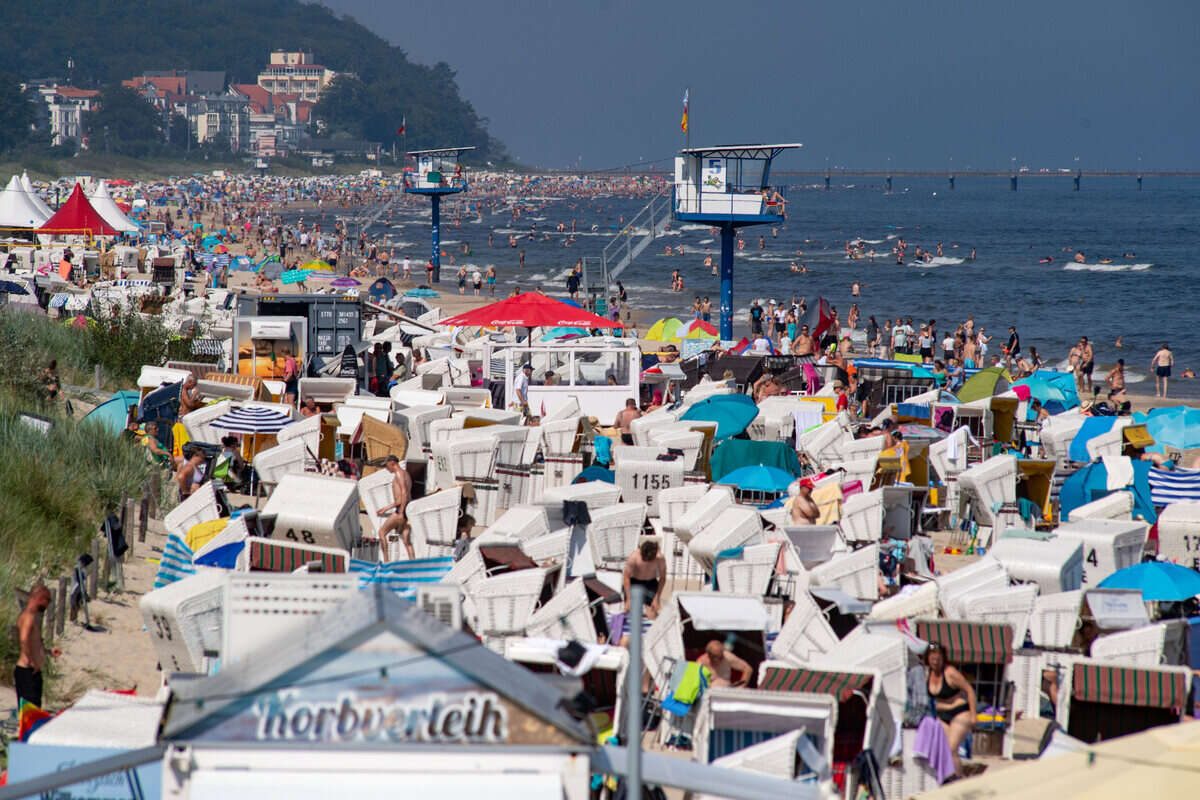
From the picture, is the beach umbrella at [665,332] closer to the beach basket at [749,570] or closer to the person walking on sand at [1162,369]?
the person walking on sand at [1162,369]

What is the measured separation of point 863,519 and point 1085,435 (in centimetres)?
441

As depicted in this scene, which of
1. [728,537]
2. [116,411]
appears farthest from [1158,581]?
[116,411]

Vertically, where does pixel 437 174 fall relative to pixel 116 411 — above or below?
above

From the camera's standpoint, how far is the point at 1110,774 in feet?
12.8

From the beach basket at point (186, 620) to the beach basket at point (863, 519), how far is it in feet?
16.2

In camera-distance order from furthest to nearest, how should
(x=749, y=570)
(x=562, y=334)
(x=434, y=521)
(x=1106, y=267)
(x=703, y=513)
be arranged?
(x=1106, y=267), (x=562, y=334), (x=434, y=521), (x=703, y=513), (x=749, y=570)

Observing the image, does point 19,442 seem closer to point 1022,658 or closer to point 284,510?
point 284,510

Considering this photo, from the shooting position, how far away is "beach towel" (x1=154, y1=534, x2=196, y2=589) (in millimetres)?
7348

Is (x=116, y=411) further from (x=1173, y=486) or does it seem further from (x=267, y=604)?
(x=1173, y=486)

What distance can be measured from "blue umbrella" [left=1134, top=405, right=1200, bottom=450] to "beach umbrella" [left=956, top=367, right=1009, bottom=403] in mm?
2261

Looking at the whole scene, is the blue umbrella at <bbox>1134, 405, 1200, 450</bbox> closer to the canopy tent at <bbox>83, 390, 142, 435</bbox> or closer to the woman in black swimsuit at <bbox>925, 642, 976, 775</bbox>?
the woman in black swimsuit at <bbox>925, 642, 976, 775</bbox>

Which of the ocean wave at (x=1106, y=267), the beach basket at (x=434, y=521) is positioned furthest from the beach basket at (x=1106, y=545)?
the ocean wave at (x=1106, y=267)

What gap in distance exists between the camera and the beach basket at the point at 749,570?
7.96 metres

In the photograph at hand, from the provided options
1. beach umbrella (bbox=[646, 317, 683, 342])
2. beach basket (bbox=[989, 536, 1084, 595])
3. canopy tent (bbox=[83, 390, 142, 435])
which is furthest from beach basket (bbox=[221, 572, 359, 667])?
beach umbrella (bbox=[646, 317, 683, 342])
